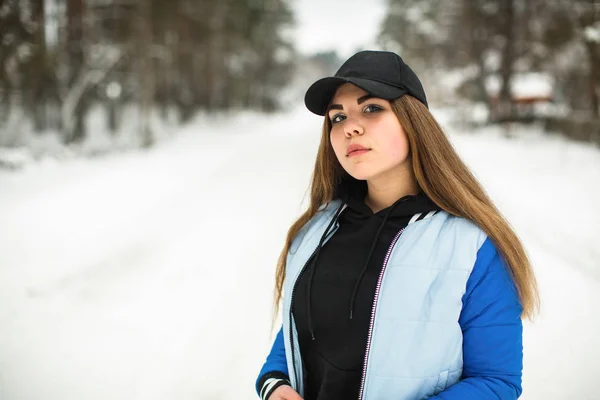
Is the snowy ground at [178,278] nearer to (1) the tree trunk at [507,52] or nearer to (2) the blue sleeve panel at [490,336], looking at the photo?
(2) the blue sleeve panel at [490,336]

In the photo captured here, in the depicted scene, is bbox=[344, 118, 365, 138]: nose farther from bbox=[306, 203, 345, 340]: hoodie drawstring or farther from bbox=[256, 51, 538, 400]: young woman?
bbox=[306, 203, 345, 340]: hoodie drawstring

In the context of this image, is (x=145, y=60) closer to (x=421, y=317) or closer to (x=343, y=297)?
(x=343, y=297)

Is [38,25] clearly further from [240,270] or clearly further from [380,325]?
→ [380,325]

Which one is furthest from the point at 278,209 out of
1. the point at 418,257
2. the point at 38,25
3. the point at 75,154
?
the point at 38,25

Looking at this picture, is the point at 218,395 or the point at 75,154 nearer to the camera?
the point at 218,395

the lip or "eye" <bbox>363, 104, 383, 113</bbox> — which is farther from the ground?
"eye" <bbox>363, 104, 383, 113</bbox>

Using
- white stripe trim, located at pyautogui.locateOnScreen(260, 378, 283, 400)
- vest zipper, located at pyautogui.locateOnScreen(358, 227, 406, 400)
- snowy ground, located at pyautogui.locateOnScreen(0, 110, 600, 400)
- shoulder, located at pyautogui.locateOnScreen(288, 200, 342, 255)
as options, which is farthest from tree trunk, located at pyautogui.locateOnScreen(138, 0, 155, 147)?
vest zipper, located at pyautogui.locateOnScreen(358, 227, 406, 400)

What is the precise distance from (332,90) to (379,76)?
26cm

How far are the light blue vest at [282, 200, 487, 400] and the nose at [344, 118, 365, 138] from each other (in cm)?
47

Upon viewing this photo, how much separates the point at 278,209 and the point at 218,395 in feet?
14.7

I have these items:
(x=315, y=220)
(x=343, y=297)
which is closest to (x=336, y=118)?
(x=315, y=220)

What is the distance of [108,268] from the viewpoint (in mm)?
5504

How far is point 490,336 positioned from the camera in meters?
1.43

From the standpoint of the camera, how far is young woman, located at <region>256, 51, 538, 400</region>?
4.79ft
